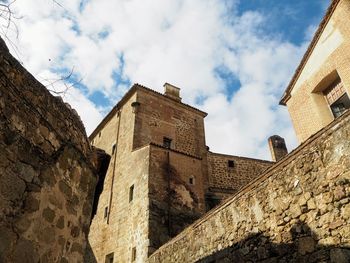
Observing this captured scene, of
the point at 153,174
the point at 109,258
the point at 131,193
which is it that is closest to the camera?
the point at 153,174

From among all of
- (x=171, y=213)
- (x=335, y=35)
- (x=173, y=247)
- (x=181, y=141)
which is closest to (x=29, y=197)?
(x=173, y=247)

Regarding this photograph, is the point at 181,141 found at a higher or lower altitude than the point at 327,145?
higher

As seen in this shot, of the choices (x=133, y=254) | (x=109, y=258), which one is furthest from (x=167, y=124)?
(x=133, y=254)

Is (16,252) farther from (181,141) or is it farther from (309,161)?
(181,141)

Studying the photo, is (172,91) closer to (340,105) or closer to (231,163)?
(231,163)

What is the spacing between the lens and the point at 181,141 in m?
18.0

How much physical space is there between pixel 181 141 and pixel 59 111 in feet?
47.7

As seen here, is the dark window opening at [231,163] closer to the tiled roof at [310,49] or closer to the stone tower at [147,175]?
the stone tower at [147,175]

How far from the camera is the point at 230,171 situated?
18.1 meters

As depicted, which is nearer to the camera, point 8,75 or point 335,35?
point 8,75

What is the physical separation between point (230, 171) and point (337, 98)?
10.2 metres

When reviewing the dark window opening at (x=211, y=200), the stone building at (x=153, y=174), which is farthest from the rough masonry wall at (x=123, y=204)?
the dark window opening at (x=211, y=200)

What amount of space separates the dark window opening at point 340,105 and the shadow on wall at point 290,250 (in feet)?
16.5

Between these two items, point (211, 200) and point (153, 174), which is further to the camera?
point (211, 200)
